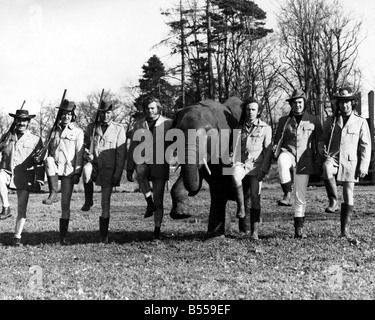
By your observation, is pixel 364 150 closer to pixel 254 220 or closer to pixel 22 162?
pixel 254 220

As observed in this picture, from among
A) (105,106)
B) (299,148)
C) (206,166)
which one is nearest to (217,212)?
(206,166)

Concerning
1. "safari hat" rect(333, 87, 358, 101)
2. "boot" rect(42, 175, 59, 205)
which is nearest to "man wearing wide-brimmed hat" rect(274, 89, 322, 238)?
"safari hat" rect(333, 87, 358, 101)

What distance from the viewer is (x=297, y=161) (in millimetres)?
10016

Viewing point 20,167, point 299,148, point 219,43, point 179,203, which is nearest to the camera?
point 299,148

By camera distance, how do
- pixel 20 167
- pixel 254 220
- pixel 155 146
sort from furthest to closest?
pixel 20 167, pixel 155 146, pixel 254 220

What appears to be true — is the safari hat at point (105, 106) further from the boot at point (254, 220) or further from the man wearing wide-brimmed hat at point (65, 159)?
the boot at point (254, 220)

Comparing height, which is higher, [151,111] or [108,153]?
[151,111]

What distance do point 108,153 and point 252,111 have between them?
2.80m

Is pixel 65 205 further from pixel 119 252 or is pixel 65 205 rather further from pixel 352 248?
pixel 352 248

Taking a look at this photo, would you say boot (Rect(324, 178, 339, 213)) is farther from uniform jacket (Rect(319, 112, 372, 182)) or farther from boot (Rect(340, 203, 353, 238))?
uniform jacket (Rect(319, 112, 372, 182))

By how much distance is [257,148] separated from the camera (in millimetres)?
10320

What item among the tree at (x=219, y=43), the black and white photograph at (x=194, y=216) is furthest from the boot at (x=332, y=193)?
the tree at (x=219, y=43)

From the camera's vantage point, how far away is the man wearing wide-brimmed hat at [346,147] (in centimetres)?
974

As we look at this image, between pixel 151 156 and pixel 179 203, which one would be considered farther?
pixel 151 156
